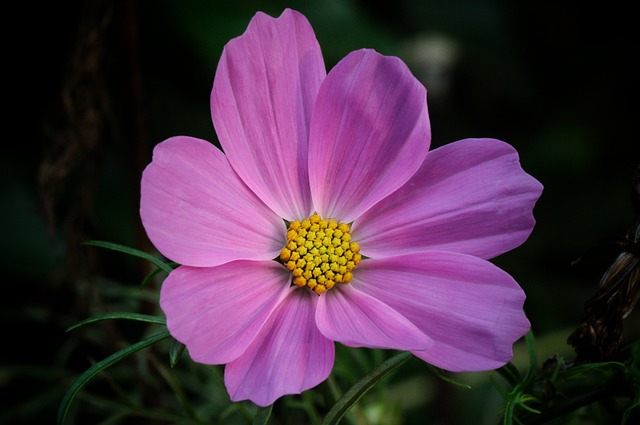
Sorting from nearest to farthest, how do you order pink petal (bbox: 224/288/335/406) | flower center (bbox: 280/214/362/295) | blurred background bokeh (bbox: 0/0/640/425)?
1. pink petal (bbox: 224/288/335/406)
2. flower center (bbox: 280/214/362/295)
3. blurred background bokeh (bbox: 0/0/640/425)

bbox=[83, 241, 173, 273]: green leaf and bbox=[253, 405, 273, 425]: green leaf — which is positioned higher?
bbox=[83, 241, 173, 273]: green leaf

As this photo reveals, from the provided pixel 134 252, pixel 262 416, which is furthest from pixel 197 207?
pixel 262 416

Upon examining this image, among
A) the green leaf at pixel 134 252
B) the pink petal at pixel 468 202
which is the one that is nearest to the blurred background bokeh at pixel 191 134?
the pink petal at pixel 468 202

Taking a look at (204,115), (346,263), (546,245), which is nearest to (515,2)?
(546,245)

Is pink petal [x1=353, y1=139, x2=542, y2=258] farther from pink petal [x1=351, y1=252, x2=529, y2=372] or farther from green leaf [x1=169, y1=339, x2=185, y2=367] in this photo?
green leaf [x1=169, y1=339, x2=185, y2=367]

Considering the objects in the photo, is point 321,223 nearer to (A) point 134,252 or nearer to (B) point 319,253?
(B) point 319,253

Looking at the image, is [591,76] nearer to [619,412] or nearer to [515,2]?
[515,2]

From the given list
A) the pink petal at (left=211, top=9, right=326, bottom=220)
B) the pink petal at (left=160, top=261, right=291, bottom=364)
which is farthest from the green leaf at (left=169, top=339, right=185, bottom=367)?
the pink petal at (left=211, top=9, right=326, bottom=220)
